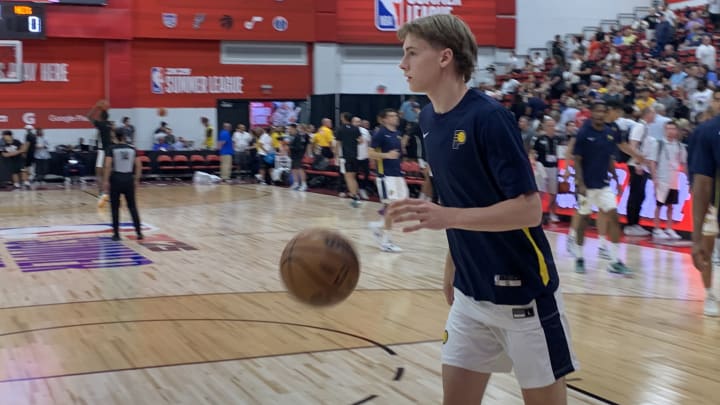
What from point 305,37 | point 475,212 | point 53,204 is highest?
point 305,37

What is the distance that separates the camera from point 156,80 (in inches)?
1087

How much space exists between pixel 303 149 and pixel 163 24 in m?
8.01

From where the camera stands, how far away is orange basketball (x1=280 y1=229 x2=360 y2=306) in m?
3.90

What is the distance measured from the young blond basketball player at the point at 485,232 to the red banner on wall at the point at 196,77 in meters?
25.2

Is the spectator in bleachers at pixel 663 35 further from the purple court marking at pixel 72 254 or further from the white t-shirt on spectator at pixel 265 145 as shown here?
the purple court marking at pixel 72 254

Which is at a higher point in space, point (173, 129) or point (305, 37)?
point (305, 37)

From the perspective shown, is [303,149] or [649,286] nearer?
[649,286]

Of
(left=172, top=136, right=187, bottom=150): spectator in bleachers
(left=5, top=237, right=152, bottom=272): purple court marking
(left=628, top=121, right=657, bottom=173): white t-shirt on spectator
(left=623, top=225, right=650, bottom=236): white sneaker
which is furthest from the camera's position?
(left=172, top=136, right=187, bottom=150): spectator in bleachers

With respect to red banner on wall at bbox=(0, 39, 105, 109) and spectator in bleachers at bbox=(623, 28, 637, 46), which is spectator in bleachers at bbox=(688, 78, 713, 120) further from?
red banner on wall at bbox=(0, 39, 105, 109)

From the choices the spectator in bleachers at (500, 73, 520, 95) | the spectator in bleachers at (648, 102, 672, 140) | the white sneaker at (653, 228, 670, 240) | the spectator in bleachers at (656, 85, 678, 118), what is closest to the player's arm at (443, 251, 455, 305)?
the white sneaker at (653, 228, 670, 240)

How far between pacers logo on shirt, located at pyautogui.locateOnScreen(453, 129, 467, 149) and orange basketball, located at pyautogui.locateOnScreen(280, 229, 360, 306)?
3.18ft

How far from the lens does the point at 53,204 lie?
739 inches

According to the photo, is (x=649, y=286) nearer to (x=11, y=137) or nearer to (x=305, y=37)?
(x=11, y=137)

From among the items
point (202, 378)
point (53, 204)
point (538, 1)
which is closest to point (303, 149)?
point (53, 204)
